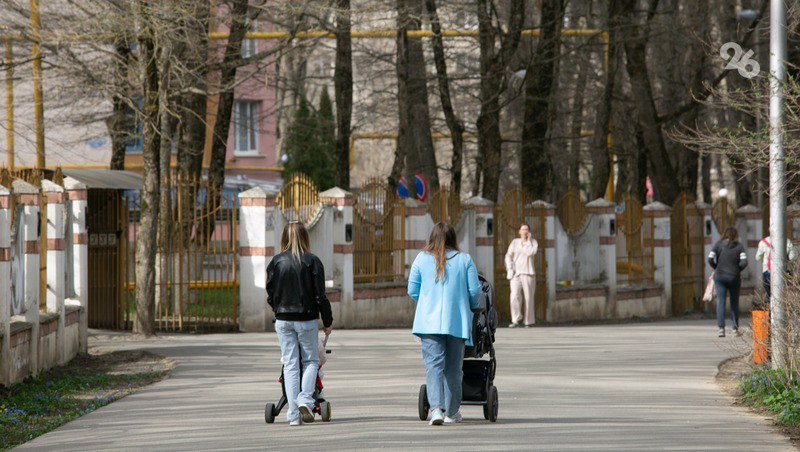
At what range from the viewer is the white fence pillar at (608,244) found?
29094 millimetres

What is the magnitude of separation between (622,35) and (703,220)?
4643 mm

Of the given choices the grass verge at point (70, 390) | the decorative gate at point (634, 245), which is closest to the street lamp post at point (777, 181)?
the grass verge at point (70, 390)

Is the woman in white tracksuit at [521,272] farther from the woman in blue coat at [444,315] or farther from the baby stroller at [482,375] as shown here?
the woman in blue coat at [444,315]

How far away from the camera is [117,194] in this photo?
2205 centimetres

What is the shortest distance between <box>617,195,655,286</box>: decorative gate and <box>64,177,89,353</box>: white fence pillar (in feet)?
48.2

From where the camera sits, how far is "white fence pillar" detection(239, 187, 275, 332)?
21938mm

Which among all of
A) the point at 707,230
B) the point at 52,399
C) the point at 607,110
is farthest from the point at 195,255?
the point at 607,110

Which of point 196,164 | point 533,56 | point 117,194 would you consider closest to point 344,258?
point 117,194

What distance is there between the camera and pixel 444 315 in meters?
10.8

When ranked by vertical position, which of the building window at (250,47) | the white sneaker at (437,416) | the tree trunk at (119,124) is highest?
the building window at (250,47)

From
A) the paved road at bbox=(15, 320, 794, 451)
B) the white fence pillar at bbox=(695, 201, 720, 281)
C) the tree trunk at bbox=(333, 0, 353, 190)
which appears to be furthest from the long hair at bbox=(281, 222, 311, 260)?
the white fence pillar at bbox=(695, 201, 720, 281)

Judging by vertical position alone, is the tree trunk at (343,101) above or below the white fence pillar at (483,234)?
above

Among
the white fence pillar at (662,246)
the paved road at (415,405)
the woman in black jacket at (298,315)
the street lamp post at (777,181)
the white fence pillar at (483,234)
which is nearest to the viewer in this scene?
the paved road at (415,405)

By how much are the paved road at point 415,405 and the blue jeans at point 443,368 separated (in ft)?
0.78
